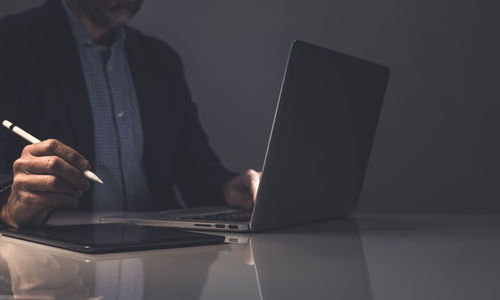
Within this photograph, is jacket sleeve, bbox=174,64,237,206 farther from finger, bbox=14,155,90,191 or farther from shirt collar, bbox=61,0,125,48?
finger, bbox=14,155,90,191

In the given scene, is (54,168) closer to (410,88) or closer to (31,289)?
(31,289)

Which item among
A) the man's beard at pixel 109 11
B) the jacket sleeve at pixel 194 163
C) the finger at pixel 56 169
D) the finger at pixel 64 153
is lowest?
the jacket sleeve at pixel 194 163

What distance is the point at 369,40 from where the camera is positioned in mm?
2568

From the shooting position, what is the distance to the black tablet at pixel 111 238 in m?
0.65

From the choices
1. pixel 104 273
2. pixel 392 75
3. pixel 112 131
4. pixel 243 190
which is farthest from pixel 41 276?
pixel 392 75

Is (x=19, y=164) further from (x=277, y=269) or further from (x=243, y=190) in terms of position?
(x=243, y=190)

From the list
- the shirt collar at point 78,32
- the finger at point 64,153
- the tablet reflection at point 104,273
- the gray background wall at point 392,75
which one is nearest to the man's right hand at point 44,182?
the finger at point 64,153

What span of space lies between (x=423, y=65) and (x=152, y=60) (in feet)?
4.19

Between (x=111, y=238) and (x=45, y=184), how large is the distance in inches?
7.8

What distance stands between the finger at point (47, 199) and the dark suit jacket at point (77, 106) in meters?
0.73

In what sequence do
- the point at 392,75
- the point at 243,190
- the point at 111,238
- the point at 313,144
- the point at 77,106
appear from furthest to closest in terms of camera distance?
the point at 392,75, the point at 77,106, the point at 243,190, the point at 313,144, the point at 111,238

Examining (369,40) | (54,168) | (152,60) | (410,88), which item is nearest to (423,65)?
(410,88)

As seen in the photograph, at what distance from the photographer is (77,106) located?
175 cm

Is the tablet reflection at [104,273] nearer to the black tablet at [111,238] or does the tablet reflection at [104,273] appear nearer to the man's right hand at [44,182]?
the black tablet at [111,238]
